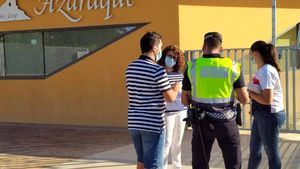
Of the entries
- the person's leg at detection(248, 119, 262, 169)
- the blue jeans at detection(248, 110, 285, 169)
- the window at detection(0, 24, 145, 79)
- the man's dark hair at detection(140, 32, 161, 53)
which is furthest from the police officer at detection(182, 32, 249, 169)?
the window at detection(0, 24, 145, 79)

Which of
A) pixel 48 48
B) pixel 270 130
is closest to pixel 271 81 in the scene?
pixel 270 130

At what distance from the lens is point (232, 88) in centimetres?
489

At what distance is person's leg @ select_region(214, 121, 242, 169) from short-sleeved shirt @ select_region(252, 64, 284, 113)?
2.26 feet

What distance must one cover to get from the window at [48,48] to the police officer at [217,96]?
620 centimetres

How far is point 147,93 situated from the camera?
196 inches

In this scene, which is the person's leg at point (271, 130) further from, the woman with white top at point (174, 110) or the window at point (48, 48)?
the window at point (48, 48)

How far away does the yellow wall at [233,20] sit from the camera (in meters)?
10.5

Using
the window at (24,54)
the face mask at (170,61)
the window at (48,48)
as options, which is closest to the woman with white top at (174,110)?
the face mask at (170,61)

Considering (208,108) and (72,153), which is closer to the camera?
(208,108)

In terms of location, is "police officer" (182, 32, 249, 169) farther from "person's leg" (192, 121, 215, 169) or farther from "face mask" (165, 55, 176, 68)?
"face mask" (165, 55, 176, 68)

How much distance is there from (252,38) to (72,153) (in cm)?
497

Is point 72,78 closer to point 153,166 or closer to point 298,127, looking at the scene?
point 298,127

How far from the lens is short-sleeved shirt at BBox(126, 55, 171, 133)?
16.2ft

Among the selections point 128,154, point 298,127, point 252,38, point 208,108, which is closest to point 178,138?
point 208,108
